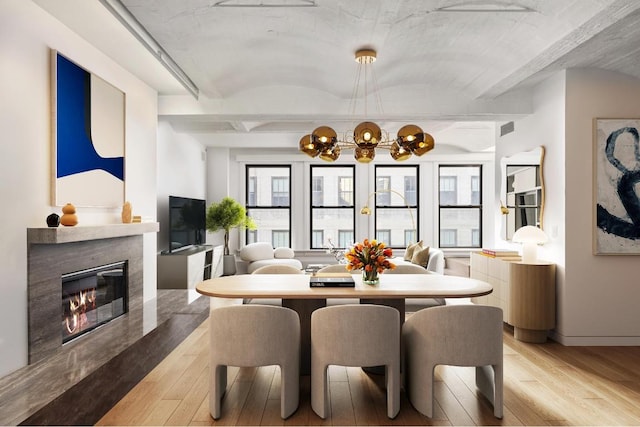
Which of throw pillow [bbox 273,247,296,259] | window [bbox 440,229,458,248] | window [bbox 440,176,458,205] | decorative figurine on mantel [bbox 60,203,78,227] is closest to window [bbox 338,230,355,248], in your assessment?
throw pillow [bbox 273,247,296,259]

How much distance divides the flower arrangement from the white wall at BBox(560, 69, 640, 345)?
213 cm

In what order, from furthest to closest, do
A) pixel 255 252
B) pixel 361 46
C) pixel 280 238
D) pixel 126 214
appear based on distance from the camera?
1. pixel 280 238
2. pixel 255 252
3. pixel 126 214
4. pixel 361 46

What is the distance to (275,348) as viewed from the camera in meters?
2.61

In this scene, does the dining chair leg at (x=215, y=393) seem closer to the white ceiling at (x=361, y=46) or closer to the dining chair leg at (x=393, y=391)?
the dining chair leg at (x=393, y=391)

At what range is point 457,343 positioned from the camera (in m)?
2.64

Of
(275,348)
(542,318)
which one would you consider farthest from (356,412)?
(542,318)

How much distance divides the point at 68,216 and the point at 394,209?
7.24 m

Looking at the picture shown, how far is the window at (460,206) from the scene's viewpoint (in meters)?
9.77

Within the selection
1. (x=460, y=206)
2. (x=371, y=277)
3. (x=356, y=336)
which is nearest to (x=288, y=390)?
(x=356, y=336)

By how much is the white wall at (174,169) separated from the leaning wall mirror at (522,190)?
4778 millimetres

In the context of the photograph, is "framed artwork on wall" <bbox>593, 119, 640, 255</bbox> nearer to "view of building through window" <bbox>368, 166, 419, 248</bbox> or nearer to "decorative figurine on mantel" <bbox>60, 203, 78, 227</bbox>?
"decorative figurine on mantel" <bbox>60, 203, 78, 227</bbox>

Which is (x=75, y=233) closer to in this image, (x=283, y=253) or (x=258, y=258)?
(x=258, y=258)

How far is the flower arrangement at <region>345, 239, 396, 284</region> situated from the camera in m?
3.22

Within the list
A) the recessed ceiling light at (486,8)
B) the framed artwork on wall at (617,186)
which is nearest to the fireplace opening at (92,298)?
the recessed ceiling light at (486,8)
